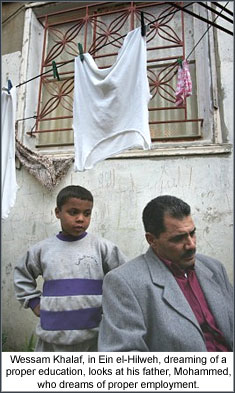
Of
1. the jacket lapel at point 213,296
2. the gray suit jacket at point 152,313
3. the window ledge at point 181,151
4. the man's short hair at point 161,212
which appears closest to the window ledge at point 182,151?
the window ledge at point 181,151

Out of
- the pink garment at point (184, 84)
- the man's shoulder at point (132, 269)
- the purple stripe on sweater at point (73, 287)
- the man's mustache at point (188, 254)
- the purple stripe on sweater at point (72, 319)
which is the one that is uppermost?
the pink garment at point (184, 84)

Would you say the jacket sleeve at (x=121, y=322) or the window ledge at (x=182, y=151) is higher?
the window ledge at (x=182, y=151)

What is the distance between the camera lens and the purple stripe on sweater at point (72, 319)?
6.99 feet

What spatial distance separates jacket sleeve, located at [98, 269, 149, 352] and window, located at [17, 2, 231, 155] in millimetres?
1707

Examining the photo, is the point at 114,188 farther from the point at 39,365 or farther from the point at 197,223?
the point at 39,365

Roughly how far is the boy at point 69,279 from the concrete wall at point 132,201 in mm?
780

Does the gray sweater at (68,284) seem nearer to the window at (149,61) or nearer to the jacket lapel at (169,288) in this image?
the jacket lapel at (169,288)

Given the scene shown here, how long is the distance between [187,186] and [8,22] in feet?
11.6

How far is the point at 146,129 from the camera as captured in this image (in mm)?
2238

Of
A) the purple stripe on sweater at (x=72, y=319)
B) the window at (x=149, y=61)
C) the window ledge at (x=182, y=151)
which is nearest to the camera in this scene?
the purple stripe on sweater at (x=72, y=319)

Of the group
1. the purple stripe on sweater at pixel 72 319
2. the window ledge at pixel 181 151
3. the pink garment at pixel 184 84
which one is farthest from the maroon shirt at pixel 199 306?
the pink garment at pixel 184 84

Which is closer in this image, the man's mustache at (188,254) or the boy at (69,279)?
the man's mustache at (188,254)

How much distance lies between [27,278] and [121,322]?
921mm

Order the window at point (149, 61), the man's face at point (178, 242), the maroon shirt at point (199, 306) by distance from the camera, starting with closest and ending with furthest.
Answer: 1. the maroon shirt at point (199, 306)
2. the man's face at point (178, 242)
3. the window at point (149, 61)
